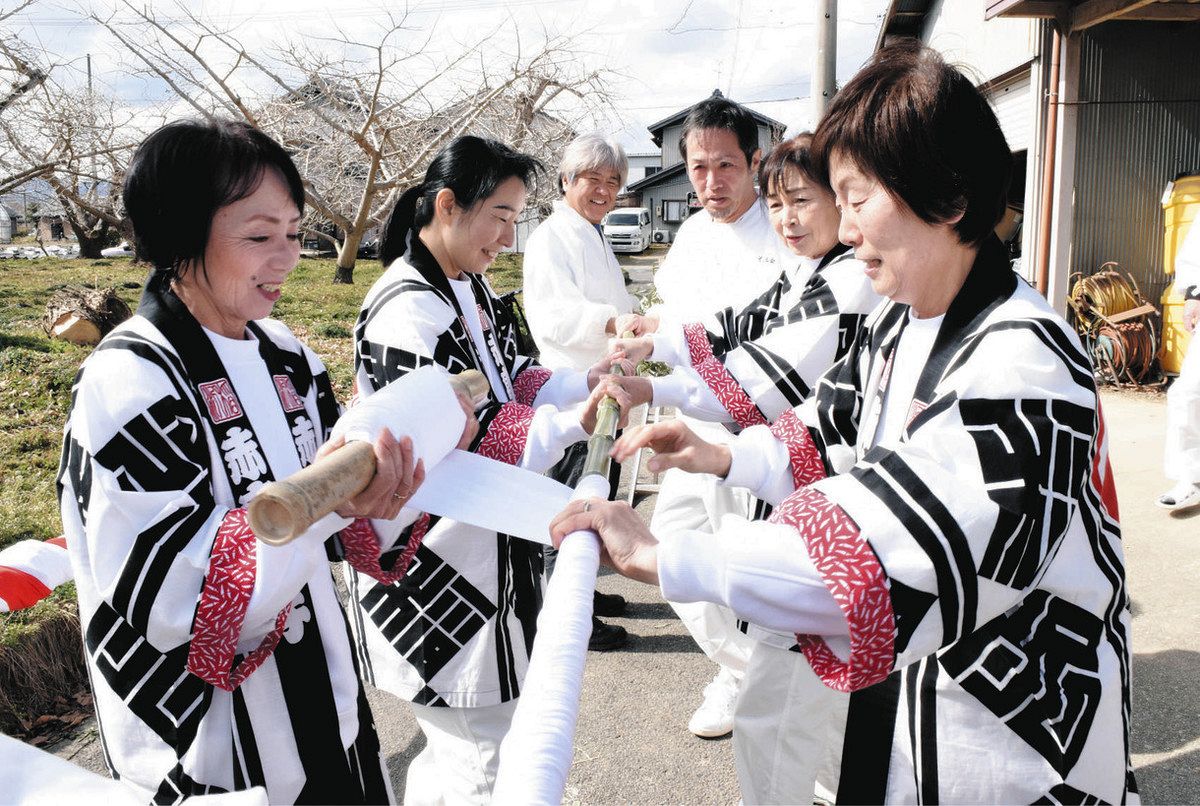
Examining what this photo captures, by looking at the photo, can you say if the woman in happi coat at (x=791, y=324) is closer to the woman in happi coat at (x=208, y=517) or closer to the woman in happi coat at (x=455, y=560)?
the woman in happi coat at (x=455, y=560)

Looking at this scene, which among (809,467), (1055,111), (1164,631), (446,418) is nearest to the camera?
(446,418)

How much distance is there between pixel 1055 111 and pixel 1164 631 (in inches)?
248

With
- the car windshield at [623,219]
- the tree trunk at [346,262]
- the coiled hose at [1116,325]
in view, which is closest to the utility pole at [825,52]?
the coiled hose at [1116,325]

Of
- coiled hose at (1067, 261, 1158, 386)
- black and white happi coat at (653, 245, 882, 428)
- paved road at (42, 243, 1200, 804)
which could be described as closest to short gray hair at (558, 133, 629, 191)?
black and white happi coat at (653, 245, 882, 428)

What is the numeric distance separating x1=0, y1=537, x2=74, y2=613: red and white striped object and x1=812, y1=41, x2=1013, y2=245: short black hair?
2102mm

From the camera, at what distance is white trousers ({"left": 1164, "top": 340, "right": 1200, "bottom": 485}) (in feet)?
16.9

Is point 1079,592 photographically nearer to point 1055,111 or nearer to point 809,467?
point 809,467

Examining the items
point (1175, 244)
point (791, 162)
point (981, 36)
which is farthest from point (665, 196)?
point (791, 162)

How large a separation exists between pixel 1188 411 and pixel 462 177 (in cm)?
486

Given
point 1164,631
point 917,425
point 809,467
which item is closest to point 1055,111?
point 1164,631

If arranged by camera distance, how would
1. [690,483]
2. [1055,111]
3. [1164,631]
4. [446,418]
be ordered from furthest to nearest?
[1055,111] < [1164,631] < [690,483] < [446,418]

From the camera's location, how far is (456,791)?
2438 millimetres

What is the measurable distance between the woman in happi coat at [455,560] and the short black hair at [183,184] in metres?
0.71

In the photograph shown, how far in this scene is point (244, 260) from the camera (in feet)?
5.98
